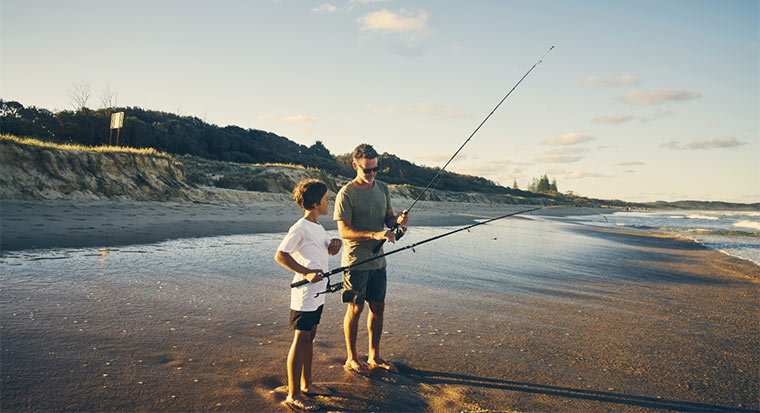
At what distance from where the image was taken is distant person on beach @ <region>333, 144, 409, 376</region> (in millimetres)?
3350

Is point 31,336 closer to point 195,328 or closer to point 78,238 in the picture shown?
point 195,328

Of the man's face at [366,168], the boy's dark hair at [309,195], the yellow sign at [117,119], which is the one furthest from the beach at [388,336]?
the yellow sign at [117,119]

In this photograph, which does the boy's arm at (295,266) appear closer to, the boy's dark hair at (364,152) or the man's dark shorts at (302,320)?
the man's dark shorts at (302,320)

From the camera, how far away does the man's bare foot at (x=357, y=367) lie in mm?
3215

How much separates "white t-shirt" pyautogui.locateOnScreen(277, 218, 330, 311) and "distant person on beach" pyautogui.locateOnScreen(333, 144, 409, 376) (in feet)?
1.73

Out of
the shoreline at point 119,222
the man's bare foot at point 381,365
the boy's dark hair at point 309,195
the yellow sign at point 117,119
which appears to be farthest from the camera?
the yellow sign at point 117,119

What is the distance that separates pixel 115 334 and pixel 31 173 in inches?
525

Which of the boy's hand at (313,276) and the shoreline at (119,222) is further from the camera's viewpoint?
the shoreline at (119,222)

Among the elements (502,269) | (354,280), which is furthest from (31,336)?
(502,269)

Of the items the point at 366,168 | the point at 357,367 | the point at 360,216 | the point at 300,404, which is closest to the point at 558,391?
the point at 357,367

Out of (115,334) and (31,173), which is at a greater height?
(31,173)

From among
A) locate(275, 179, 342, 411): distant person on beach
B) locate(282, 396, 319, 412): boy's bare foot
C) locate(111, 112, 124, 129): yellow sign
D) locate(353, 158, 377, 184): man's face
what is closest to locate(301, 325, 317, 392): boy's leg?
locate(275, 179, 342, 411): distant person on beach

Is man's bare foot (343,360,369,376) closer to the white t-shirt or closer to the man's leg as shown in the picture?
the man's leg

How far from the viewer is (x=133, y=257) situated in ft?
22.6
